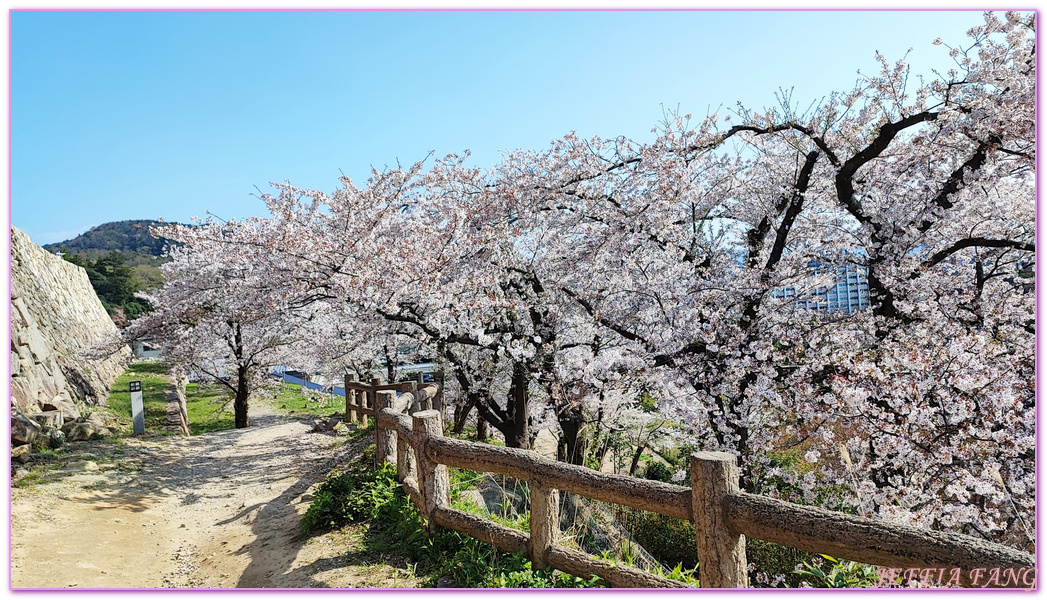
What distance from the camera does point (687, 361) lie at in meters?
6.28

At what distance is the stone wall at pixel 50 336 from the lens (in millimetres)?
10359

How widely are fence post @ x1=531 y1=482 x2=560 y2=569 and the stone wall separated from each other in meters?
9.96

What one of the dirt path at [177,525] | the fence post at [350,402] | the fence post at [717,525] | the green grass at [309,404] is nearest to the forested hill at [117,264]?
the green grass at [309,404]

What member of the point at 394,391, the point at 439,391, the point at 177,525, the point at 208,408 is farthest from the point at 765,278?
the point at 208,408

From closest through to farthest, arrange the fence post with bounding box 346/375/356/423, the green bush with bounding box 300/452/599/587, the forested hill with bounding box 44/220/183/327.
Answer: the green bush with bounding box 300/452/599/587
the fence post with bounding box 346/375/356/423
the forested hill with bounding box 44/220/183/327

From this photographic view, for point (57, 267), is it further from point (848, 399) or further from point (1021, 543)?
point (1021, 543)

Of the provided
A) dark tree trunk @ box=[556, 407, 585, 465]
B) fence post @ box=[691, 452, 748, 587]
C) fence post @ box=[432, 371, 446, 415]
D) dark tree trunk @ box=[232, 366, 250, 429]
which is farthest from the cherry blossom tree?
fence post @ box=[691, 452, 748, 587]

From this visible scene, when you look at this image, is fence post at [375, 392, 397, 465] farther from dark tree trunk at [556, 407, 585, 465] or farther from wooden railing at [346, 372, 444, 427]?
dark tree trunk at [556, 407, 585, 465]

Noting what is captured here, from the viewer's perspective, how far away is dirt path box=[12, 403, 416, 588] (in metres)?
4.41

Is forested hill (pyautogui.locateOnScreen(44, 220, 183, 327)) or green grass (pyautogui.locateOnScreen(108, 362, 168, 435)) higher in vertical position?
forested hill (pyautogui.locateOnScreen(44, 220, 183, 327))

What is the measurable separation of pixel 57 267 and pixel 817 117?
922 inches

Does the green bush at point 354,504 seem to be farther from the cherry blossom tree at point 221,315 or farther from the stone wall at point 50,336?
the stone wall at point 50,336

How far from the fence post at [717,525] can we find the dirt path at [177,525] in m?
2.06

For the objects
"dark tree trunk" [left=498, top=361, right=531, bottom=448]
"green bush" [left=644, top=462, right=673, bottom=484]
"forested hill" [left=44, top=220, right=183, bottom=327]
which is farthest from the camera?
"forested hill" [left=44, top=220, right=183, bottom=327]
